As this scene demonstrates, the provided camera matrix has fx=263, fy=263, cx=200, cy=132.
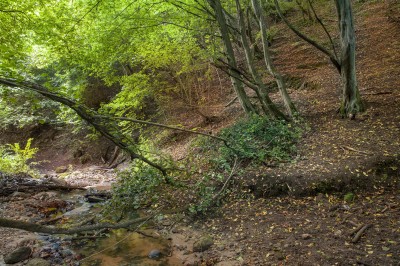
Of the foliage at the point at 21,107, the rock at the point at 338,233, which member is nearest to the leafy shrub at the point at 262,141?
the rock at the point at 338,233

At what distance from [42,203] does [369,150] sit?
9185 mm

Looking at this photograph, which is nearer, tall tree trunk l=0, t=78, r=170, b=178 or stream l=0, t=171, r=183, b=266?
tall tree trunk l=0, t=78, r=170, b=178

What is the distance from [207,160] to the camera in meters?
8.02

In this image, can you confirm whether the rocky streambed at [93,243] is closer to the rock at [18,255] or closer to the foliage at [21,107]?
the rock at [18,255]

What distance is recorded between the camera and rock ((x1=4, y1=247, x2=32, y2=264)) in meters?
5.11

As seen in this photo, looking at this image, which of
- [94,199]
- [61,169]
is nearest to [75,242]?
[94,199]

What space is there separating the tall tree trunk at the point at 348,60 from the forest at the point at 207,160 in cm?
3

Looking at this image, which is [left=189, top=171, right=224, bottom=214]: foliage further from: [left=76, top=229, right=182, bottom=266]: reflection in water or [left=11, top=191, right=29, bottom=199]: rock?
[left=11, top=191, right=29, bottom=199]: rock

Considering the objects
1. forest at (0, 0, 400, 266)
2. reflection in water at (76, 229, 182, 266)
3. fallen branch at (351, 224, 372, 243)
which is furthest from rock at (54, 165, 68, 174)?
fallen branch at (351, 224, 372, 243)

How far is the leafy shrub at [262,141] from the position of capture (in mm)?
6816

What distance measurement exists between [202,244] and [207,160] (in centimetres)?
325

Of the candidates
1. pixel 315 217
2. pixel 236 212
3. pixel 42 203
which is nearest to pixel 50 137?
pixel 42 203

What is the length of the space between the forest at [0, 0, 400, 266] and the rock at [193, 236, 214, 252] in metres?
0.02

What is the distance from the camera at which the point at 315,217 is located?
4957mm
